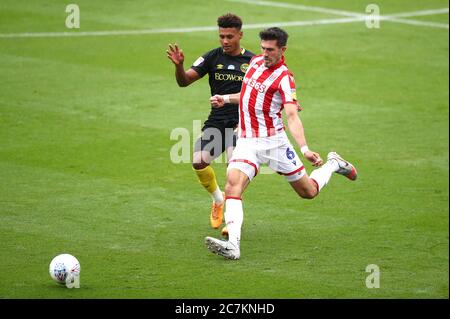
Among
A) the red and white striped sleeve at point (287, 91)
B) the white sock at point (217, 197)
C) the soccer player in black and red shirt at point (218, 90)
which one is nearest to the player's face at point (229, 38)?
the soccer player in black and red shirt at point (218, 90)

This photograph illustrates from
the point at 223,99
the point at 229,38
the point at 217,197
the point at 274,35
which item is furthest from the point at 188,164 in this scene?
the point at 274,35

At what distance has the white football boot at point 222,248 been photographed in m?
10.3

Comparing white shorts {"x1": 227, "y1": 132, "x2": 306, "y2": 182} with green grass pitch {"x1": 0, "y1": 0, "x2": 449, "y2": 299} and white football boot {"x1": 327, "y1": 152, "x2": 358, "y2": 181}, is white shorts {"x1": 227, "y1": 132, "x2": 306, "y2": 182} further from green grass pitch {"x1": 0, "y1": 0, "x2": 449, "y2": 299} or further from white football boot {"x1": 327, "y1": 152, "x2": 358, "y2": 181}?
white football boot {"x1": 327, "y1": 152, "x2": 358, "y2": 181}

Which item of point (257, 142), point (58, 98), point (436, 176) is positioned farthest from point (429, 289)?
point (58, 98)

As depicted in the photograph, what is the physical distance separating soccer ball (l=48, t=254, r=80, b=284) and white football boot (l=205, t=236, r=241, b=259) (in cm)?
151

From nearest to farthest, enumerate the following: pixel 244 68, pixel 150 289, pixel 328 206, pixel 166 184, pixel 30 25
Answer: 1. pixel 150 289
2. pixel 244 68
3. pixel 328 206
4. pixel 166 184
5. pixel 30 25

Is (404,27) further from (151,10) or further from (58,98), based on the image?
(58,98)

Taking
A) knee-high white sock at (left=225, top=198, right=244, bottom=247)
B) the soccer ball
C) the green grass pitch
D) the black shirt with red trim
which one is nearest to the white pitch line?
the green grass pitch

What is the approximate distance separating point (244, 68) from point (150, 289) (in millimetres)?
3536

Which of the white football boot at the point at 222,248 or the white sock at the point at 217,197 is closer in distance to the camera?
the white football boot at the point at 222,248

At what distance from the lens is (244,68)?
12.0 metres

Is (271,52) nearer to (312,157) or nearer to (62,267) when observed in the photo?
(312,157)

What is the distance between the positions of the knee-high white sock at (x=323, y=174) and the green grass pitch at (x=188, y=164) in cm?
70

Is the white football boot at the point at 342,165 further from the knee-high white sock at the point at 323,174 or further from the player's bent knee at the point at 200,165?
the player's bent knee at the point at 200,165
